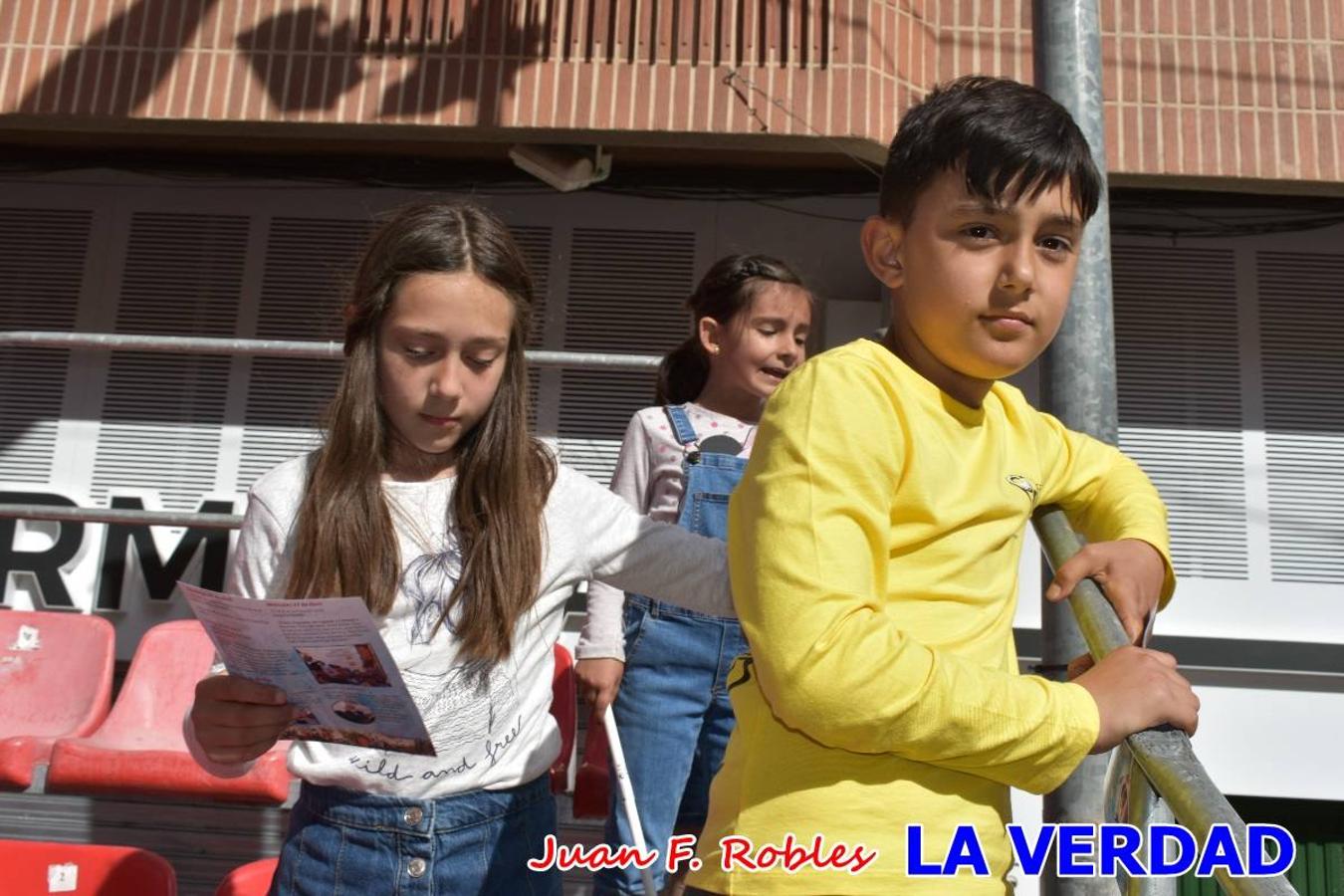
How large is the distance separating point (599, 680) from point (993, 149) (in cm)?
180

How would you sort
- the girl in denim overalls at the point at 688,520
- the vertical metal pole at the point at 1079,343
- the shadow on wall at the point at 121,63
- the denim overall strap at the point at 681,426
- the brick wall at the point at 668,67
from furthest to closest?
1. the shadow on wall at the point at 121,63
2. the brick wall at the point at 668,67
3. the denim overall strap at the point at 681,426
4. the girl in denim overalls at the point at 688,520
5. the vertical metal pole at the point at 1079,343

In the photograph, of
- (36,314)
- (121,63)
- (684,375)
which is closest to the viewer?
(684,375)

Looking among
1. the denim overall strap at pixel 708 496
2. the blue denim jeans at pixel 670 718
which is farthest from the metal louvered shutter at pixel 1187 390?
the blue denim jeans at pixel 670 718

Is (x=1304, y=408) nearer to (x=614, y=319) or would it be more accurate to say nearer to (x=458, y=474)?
(x=614, y=319)

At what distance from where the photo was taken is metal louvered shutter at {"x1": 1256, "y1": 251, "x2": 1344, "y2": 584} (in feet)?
17.3

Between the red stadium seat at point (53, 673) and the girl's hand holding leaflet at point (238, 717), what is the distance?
2.65 m

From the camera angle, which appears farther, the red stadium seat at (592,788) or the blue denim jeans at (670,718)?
the red stadium seat at (592,788)

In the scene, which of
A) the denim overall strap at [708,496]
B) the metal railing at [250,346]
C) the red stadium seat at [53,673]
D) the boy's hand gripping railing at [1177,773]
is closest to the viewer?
the boy's hand gripping railing at [1177,773]

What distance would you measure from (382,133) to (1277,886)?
468cm

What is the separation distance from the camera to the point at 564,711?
12.1ft

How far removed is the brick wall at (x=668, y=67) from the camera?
479 centimetres

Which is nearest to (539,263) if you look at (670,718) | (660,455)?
(660,455)

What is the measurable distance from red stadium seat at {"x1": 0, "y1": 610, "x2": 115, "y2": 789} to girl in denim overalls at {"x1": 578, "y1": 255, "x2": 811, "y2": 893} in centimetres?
199

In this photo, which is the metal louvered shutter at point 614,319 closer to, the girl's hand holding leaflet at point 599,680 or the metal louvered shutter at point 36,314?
the metal louvered shutter at point 36,314
